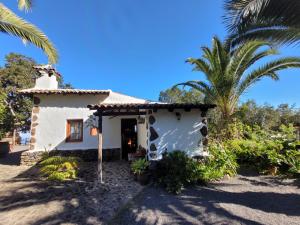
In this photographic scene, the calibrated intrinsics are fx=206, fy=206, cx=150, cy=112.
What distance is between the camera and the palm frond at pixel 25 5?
19.7ft

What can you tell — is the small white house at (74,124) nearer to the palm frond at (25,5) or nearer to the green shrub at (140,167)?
the green shrub at (140,167)

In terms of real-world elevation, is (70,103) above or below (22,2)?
below

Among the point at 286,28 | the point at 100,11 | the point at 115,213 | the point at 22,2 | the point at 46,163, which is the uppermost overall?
the point at 100,11

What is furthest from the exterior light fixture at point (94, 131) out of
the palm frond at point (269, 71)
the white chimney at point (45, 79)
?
the palm frond at point (269, 71)

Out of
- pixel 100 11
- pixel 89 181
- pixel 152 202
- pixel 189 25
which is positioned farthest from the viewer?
pixel 189 25

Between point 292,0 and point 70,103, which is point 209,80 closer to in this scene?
point 292,0

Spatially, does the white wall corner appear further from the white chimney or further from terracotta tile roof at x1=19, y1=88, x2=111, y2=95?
terracotta tile roof at x1=19, y1=88, x2=111, y2=95

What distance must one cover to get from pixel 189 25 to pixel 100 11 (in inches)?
204

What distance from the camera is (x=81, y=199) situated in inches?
236

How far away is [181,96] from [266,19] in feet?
97.7

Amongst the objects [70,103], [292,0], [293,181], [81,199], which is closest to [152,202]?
[81,199]

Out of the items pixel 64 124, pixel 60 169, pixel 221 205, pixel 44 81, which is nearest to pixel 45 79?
pixel 44 81

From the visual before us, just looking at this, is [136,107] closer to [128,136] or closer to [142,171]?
[142,171]

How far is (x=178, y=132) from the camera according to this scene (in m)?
9.46
